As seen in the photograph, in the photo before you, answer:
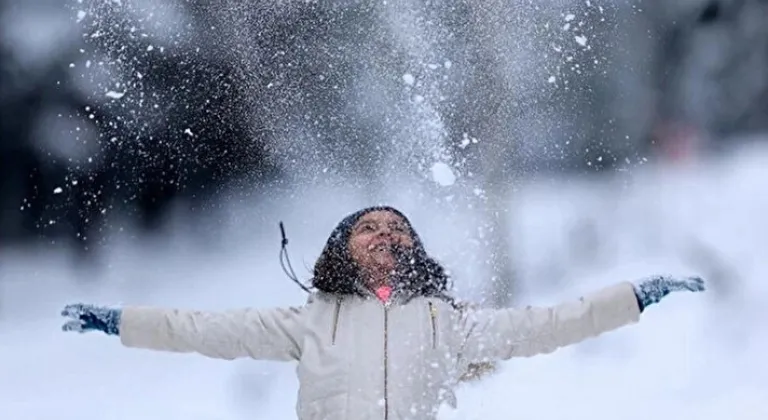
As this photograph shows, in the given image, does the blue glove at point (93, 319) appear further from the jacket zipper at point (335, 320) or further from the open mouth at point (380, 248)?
the open mouth at point (380, 248)

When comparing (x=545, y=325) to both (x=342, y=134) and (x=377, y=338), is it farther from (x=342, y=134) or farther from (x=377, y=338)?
(x=342, y=134)

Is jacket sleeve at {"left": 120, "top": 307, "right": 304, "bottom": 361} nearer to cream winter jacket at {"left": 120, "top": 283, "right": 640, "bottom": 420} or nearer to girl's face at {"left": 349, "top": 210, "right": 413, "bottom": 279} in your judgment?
cream winter jacket at {"left": 120, "top": 283, "right": 640, "bottom": 420}

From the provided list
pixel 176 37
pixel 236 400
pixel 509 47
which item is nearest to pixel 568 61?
pixel 509 47

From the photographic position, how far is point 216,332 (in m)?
2.16

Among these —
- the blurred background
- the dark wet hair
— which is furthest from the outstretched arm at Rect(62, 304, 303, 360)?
the blurred background

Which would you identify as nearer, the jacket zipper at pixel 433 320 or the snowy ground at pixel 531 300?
the jacket zipper at pixel 433 320

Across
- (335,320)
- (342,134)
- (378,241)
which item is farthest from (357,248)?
(342,134)

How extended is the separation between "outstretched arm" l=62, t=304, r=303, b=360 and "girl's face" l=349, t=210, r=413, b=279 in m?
0.21

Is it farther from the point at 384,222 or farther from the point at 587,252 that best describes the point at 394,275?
the point at 587,252

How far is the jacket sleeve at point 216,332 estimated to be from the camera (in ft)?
7.07

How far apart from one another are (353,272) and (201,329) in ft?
1.20

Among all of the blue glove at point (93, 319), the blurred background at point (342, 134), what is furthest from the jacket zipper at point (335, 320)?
the blurred background at point (342, 134)

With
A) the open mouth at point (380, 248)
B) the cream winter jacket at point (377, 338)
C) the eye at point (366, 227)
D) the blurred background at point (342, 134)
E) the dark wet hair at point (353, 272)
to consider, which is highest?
the blurred background at point (342, 134)

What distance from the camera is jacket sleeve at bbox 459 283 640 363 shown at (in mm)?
2172
